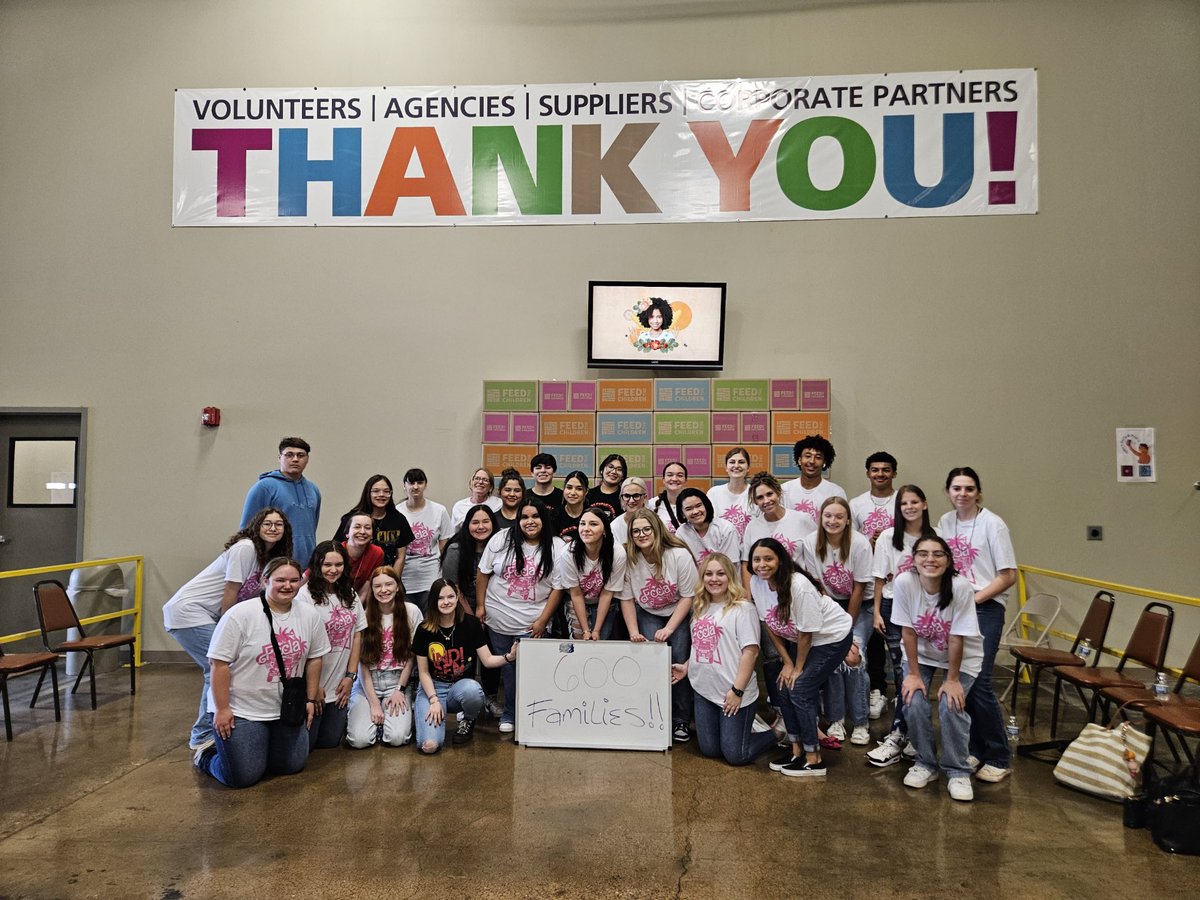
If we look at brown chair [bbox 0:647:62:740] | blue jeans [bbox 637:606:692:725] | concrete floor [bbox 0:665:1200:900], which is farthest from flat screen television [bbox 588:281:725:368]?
brown chair [bbox 0:647:62:740]

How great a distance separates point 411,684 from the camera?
4.51 m

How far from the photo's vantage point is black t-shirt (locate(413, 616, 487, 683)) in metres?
4.42

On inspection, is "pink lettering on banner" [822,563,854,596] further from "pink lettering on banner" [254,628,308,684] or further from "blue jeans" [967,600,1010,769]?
"pink lettering on banner" [254,628,308,684]

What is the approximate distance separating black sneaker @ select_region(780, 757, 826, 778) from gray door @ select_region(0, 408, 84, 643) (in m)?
6.45

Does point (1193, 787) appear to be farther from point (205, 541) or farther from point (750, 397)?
point (205, 541)

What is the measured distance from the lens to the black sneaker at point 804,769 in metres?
3.90

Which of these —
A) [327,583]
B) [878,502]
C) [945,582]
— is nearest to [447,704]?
[327,583]

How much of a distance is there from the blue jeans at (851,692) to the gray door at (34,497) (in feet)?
21.5

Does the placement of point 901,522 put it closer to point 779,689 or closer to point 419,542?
point 779,689

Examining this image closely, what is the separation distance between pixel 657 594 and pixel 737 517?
3.22 feet

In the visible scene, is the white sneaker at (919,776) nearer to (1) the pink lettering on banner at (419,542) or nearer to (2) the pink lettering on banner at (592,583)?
(2) the pink lettering on banner at (592,583)

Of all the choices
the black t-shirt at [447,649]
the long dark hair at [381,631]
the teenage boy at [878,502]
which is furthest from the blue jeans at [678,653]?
the teenage boy at [878,502]

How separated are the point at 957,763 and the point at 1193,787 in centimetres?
89

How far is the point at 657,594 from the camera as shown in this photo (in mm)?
4438
